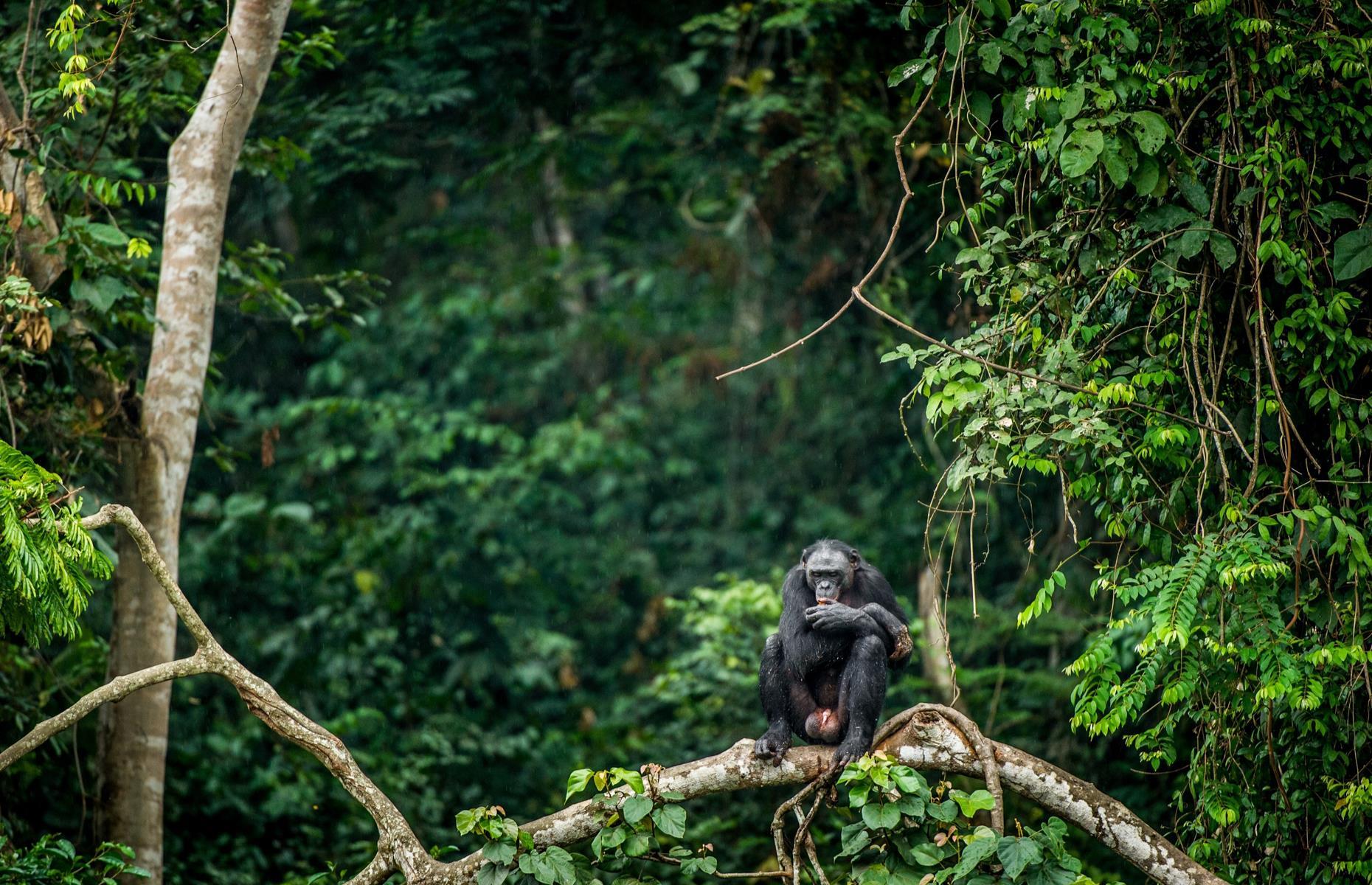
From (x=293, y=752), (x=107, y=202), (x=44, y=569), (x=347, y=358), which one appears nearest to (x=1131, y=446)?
(x=44, y=569)

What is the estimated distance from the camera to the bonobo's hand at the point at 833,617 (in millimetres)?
5457

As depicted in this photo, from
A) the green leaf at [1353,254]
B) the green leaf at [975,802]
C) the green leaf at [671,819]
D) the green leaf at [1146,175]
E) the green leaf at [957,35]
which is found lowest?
the green leaf at [671,819]

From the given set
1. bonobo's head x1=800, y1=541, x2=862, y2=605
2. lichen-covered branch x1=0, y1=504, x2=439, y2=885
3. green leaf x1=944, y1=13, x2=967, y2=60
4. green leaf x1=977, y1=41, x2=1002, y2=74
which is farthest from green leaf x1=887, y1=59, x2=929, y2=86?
lichen-covered branch x1=0, y1=504, x2=439, y2=885

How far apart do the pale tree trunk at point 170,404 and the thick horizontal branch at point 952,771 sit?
8.93 feet

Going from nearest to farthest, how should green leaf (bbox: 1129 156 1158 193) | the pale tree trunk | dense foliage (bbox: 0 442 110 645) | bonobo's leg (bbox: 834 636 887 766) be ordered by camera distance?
Answer: dense foliage (bbox: 0 442 110 645), green leaf (bbox: 1129 156 1158 193), bonobo's leg (bbox: 834 636 887 766), the pale tree trunk

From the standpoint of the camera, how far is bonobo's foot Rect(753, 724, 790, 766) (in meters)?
4.94

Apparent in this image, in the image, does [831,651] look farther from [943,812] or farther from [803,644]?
[943,812]

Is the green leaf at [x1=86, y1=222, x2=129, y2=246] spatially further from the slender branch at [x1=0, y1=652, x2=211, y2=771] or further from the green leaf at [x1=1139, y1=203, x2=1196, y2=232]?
the green leaf at [x1=1139, y1=203, x2=1196, y2=232]

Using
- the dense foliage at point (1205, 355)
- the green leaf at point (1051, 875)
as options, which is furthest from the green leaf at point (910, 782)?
the dense foliage at point (1205, 355)

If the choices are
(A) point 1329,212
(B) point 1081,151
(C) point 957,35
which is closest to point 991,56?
(C) point 957,35

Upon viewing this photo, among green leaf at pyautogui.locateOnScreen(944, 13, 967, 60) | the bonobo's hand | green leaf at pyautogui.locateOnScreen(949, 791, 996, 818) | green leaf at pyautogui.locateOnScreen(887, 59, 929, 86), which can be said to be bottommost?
green leaf at pyautogui.locateOnScreen(949, 791, 996, 818)

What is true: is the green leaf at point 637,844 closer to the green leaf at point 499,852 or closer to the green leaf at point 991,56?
the green leaf at point 499,852

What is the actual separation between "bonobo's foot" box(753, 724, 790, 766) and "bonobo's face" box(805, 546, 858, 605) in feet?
2.15

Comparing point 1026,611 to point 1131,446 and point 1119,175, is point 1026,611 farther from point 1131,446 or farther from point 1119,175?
point 1119,175
